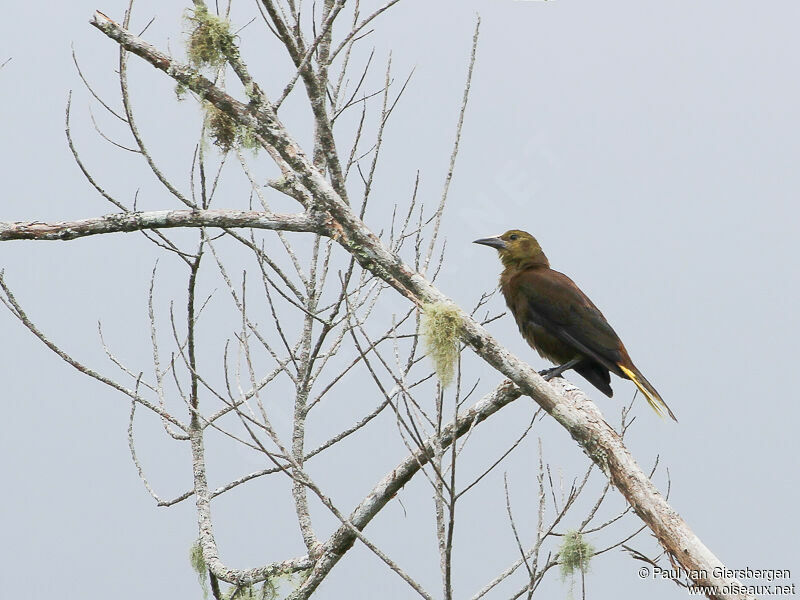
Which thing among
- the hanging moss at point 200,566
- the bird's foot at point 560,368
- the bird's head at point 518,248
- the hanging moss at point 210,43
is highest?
the bird's head at point 518,248

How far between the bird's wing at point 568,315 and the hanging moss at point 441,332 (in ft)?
5.24

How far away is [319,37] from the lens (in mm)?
3105

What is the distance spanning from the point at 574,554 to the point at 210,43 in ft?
8.22

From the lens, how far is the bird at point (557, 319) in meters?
4.55

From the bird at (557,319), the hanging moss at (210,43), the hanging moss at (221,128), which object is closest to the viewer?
the hanging moss at (210,43)

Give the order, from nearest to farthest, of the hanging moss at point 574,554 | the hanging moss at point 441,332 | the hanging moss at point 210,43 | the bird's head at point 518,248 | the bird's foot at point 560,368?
the hanging moss at point 441,332
the hanging moss at point 210,43
the hanging moss at point 574,554
the bird's foot at point 560,368
the bird's head at point 518,248

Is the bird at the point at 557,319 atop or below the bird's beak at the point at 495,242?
below

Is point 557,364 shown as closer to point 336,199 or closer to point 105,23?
point 336,199

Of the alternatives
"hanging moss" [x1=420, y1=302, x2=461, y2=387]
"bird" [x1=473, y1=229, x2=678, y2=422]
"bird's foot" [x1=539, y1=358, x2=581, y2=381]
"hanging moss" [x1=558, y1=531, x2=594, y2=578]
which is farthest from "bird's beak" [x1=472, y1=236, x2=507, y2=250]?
"hanging moss" [x1=420, y1=302, x2=461, y2=387]

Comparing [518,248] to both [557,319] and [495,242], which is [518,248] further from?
[557,319]

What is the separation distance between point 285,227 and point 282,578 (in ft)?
5.32

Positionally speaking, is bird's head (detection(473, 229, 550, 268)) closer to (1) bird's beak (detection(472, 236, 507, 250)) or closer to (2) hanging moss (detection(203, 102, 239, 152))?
(1) bird's beak (detection(472, 236, 507, 250))

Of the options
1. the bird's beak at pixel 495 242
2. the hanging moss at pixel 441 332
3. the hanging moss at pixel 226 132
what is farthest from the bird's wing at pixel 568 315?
the hanging moss at pixel 226 132

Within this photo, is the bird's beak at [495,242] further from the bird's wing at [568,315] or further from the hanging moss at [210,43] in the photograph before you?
the hanging moss at [210,43]
